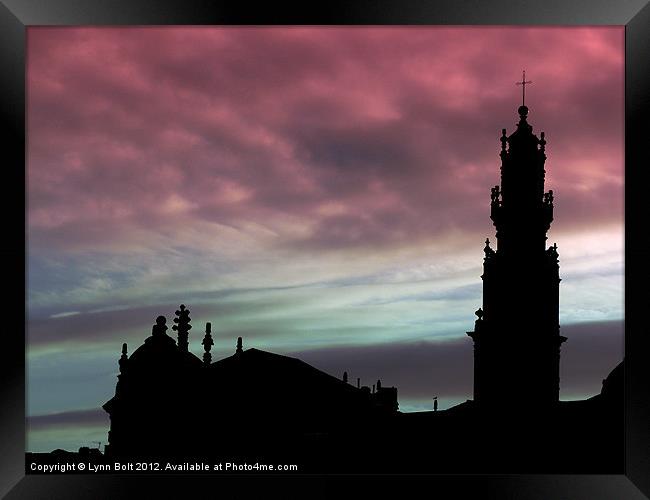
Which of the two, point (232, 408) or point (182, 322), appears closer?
point (182, 322)

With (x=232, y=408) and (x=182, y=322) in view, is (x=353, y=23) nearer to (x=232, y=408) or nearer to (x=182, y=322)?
(x=182, y=322)

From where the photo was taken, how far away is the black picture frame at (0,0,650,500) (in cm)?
484

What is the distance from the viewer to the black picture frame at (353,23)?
4.84 m

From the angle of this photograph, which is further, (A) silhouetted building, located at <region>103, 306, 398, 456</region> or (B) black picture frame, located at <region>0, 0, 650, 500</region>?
(A) silhouetted building, located at <region>103, 306, 398, 456</region>

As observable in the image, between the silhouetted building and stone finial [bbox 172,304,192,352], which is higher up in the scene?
stone finial [bbox 172,304,192,352]

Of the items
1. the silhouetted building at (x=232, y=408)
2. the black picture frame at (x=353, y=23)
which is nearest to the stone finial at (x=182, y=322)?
the silhouetted building at (x=232, y=408)

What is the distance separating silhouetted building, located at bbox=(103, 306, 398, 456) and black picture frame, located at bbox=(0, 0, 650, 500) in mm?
386

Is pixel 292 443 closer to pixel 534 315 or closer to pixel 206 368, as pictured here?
pixel 206 368

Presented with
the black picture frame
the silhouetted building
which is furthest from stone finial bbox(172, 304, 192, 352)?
the black picture frame

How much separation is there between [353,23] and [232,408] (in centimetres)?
553

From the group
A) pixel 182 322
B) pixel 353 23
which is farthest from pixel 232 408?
pixel 353 23

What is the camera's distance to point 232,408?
30.4ft

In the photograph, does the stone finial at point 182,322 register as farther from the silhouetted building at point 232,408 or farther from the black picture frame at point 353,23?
the black picture frame at point 353,23

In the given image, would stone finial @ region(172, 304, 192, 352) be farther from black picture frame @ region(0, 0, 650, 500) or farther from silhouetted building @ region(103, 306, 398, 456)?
black picture frame @ region(0, 0, 650, 500)
